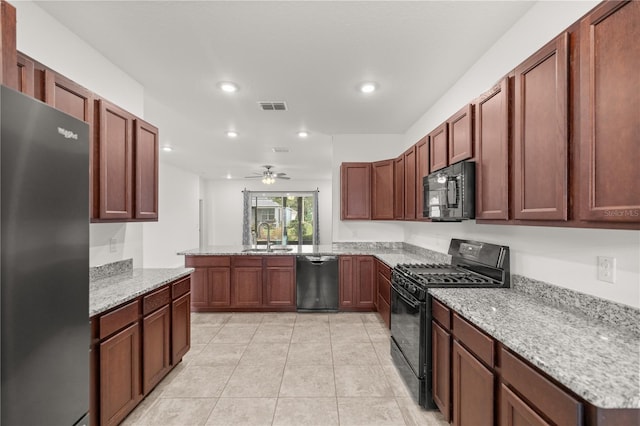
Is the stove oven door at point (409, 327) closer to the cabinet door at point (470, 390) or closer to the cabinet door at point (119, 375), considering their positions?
the cabinet door at point (470, 390)

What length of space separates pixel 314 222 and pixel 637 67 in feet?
30.2

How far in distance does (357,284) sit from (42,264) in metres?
3.91

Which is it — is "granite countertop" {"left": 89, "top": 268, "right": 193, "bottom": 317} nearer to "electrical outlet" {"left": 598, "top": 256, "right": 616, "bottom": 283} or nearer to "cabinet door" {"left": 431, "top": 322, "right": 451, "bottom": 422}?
"cabinet door" {"left": 431, "top": 322, "right": 451, "bottom": 422}

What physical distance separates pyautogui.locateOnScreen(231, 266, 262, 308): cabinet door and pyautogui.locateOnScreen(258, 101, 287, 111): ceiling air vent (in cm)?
226

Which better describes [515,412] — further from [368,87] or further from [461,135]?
[368,87]

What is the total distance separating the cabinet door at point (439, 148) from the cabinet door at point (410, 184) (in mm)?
533

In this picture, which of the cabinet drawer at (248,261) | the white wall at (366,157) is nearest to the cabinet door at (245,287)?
the cabinet drawer at (248,261)

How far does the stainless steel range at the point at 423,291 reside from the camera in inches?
86.9

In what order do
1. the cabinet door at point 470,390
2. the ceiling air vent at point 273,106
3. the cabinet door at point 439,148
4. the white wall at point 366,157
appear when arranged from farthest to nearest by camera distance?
the white wall at point 366,157, the ceiling air vent at point 273,106, the cabinet door at point 439,148, the cabinet door at point 470,390

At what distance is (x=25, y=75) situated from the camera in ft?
5.18

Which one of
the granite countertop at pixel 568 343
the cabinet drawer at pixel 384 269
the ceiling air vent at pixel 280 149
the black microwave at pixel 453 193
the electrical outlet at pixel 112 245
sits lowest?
the cabinet drawer at pixel 384 269

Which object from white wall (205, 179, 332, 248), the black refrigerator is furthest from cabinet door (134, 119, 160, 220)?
white wall (205, 179, 332, 248)

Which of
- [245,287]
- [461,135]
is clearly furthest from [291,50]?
[245,287]

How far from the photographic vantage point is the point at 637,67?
1.07 metres
